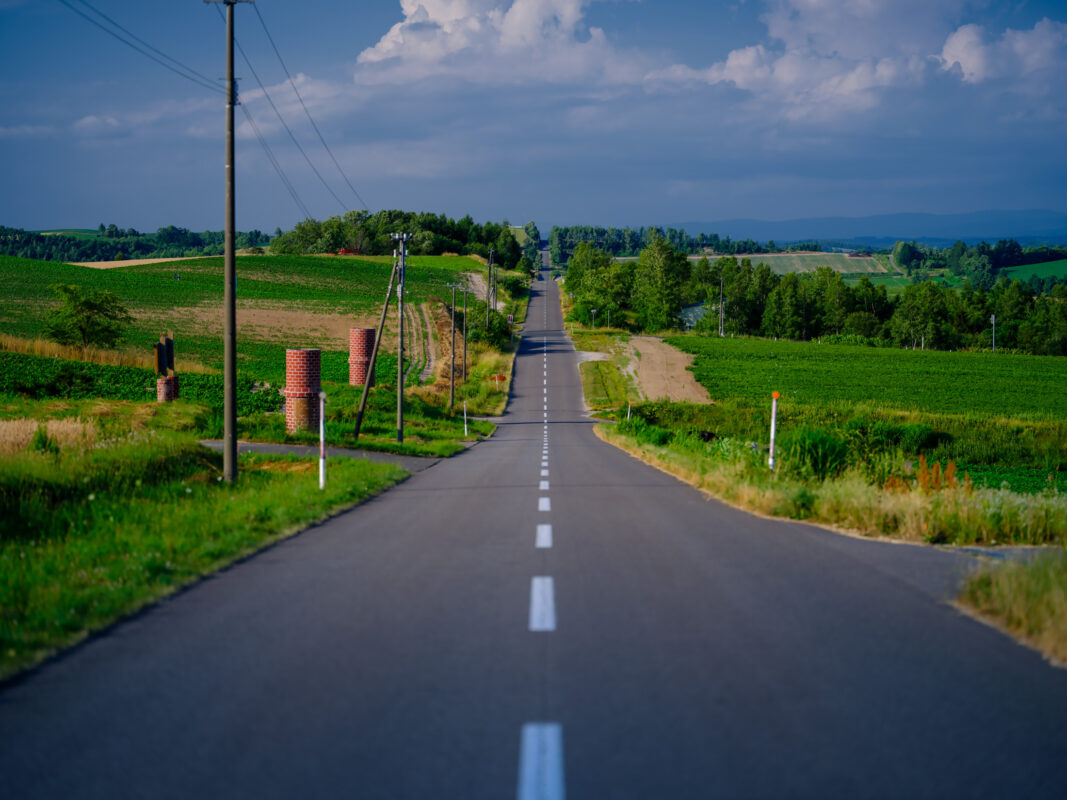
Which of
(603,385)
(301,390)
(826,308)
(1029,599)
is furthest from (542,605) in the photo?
(826,308)

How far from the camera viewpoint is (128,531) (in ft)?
31.2

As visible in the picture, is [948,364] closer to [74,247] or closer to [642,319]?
[642,319]

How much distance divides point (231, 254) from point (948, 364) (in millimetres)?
84789

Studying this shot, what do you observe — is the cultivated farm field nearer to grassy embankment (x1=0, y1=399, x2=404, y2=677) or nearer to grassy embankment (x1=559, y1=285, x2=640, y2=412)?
grassy embankment (x1=559, y1=285, x2=640, y2=412)

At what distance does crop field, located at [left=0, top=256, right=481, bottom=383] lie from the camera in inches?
2485

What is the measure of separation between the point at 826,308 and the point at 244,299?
93.9 m

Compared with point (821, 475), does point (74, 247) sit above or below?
above

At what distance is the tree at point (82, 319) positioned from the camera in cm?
4997

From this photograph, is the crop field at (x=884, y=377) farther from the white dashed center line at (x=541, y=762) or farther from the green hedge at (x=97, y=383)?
the white dashed center line at (x=541, y=762)

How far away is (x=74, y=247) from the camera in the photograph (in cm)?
18862

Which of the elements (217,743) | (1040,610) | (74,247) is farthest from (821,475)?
(74,247)

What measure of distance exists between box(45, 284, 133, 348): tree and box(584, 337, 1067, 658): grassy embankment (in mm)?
32705

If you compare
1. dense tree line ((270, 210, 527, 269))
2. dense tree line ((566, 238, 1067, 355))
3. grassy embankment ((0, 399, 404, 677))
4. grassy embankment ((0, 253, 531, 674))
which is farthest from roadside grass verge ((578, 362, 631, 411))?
dense tree line ((270, 210, 527, 269))

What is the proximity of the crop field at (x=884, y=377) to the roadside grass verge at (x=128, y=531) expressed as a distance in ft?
171
